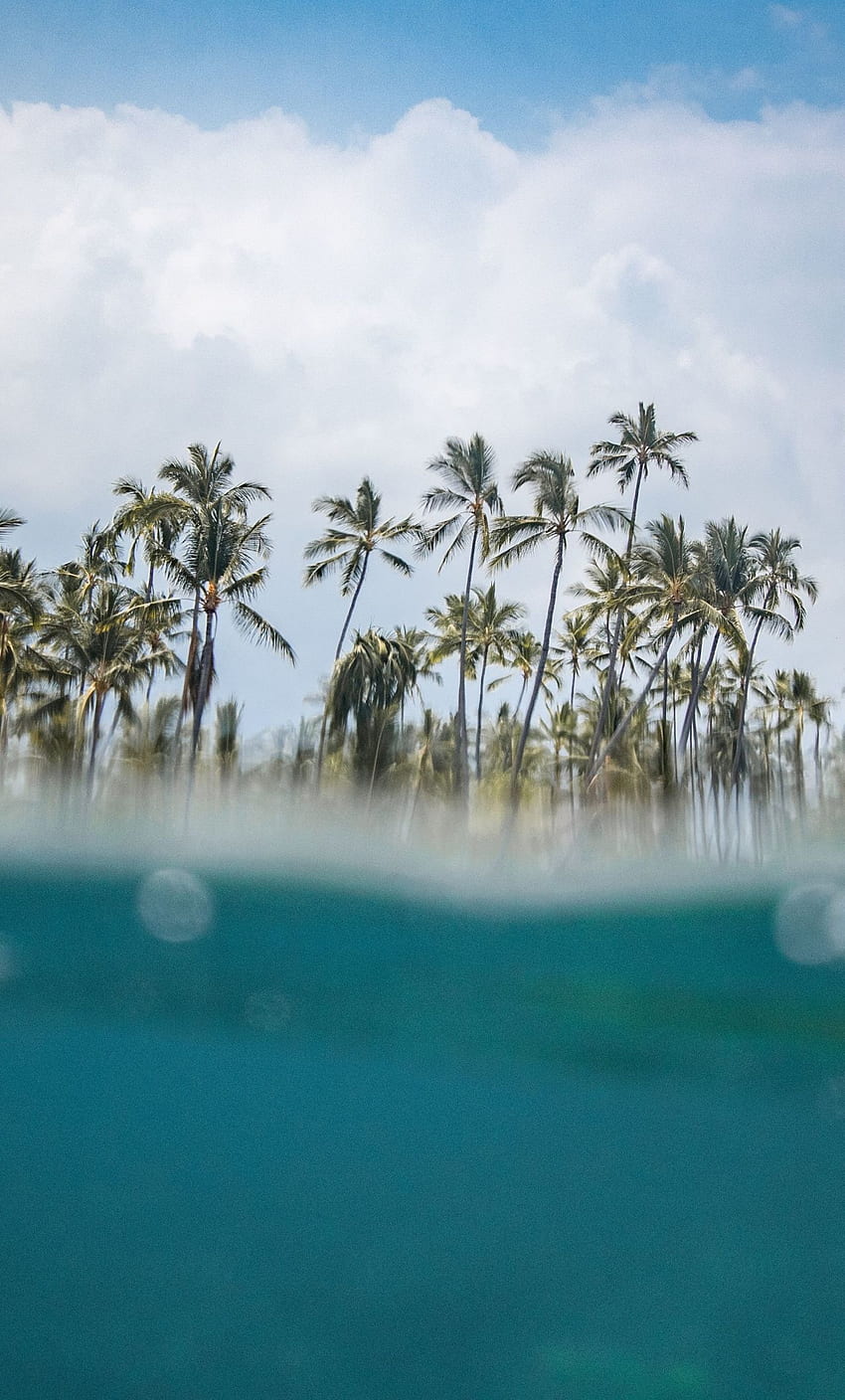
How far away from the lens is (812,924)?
1452cm

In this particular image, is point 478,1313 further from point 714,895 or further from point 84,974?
point 714,895

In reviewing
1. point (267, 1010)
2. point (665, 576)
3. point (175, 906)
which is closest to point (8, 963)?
point (175, 906)

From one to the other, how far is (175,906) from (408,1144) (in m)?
16.2

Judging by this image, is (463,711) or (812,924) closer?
(812,924)

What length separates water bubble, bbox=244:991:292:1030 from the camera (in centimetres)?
1733

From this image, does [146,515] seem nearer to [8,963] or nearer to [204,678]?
[204,678]

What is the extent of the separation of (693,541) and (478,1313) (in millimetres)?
25057

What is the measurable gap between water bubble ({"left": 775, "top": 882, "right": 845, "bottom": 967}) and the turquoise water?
0.24 meters

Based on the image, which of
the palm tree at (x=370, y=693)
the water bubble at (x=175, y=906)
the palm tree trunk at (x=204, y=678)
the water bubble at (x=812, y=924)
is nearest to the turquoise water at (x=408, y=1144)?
the water bubble at (x=175, y=906)

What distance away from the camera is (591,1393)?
17297mm

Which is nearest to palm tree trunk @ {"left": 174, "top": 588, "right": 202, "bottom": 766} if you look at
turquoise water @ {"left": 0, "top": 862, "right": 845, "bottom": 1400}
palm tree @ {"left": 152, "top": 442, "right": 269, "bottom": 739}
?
palm tree @ {"left": 152, "top": 442, "right": 269, "bottom": 739}

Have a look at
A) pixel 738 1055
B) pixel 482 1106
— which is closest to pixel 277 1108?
pixel 482 1106

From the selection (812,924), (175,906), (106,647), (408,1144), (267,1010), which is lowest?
(408,1144)

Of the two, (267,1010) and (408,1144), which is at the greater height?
(267,1010)
